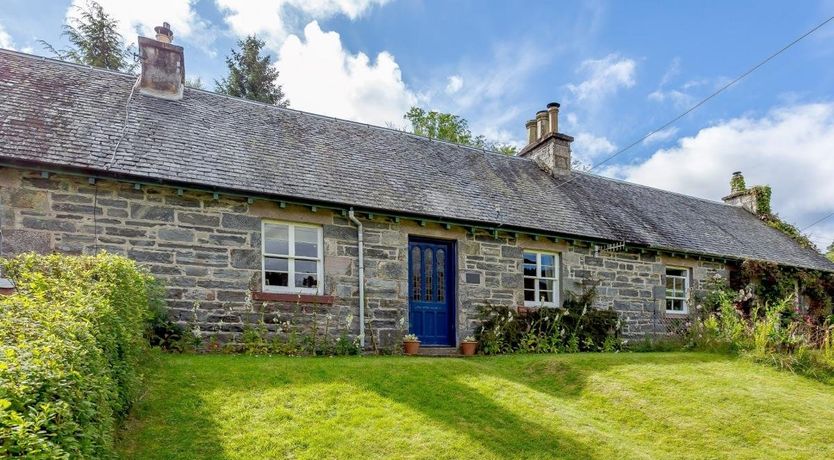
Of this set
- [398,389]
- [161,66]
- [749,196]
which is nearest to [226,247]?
[398,389]

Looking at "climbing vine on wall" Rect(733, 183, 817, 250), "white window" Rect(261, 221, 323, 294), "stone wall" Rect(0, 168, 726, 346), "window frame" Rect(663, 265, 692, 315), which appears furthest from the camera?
"climbing vine on wall" Rect(733, 183, 817, 250)

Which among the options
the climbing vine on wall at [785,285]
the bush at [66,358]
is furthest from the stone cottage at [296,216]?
the bush at [66,358]

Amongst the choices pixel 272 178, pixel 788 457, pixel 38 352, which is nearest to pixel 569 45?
pixel 272 178

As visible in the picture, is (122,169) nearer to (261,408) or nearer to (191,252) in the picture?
(191,252)

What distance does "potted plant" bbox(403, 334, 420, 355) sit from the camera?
10.3 m

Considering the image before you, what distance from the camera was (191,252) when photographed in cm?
923

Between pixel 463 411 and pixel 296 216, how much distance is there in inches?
215

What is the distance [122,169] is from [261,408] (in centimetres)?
555

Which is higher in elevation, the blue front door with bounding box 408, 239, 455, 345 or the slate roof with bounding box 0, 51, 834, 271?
the slate roof with bounding box 0, 51, 834, 271

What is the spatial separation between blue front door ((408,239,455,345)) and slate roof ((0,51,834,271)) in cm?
91

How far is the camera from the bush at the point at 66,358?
7.82ft

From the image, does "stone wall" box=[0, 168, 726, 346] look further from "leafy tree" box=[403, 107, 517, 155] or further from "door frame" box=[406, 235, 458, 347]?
"leafy tree" box=[403, 107, 517, 155]

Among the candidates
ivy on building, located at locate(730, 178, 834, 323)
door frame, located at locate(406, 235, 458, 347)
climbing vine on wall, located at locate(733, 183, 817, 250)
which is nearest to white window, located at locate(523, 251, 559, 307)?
door frame, located at locate(406, 235, 458, 347)

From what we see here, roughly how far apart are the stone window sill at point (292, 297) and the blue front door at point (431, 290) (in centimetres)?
204
